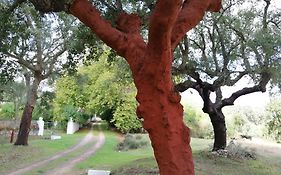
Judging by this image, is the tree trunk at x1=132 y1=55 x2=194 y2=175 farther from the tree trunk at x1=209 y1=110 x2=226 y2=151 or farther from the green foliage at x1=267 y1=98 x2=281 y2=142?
the green foliage at x1=267 y1=98 x2=281 y2=142

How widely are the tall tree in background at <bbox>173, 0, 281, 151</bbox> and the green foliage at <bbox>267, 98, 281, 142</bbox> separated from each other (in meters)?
13.6

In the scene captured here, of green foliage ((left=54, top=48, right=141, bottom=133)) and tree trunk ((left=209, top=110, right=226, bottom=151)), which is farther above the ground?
green foliage ((left=54, top=48, right=141, bottom=133))

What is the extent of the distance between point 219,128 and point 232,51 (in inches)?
167

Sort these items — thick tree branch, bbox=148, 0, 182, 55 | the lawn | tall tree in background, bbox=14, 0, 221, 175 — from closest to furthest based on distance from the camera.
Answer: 1. thick tree branch, bbox=148, 0, 182, 55
2. tall tree in background, bbox=14, 0, 221, 175
3. the lawn

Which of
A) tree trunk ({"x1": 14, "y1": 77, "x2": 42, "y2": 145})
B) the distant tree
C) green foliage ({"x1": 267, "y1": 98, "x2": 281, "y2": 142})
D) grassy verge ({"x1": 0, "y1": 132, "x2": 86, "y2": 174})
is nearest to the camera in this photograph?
grassy verge ({"x1": 0, "y1": 132, "x2": 86, "y2": 174})

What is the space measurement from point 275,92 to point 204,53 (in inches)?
143

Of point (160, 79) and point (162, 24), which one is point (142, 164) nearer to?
point (160, 79)

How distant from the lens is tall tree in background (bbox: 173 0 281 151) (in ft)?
49.8

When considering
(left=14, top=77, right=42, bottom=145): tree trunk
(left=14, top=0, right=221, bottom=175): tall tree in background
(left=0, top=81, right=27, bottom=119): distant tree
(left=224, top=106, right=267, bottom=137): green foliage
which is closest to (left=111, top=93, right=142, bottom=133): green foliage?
(left=224, top=106, right=267, bottom=137): green foliage

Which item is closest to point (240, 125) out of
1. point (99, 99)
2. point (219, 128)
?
point (99, 99)

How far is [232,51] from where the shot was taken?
54.4 ft

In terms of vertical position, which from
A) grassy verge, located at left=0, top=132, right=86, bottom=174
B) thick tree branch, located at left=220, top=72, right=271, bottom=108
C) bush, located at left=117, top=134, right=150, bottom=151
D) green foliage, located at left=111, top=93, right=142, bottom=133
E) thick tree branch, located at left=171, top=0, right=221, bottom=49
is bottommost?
grassy verge, located at left=0, top=132, right=86, bottom=174

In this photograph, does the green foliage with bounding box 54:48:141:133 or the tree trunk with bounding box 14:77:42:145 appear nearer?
the tree trunk with bounding box 14:77:42:145

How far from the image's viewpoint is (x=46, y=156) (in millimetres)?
20594
